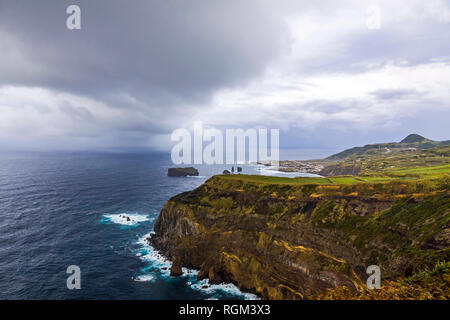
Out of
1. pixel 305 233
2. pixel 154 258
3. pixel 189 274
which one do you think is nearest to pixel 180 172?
pixel 154 258

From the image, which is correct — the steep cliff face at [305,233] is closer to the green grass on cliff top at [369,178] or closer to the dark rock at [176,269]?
the dark rock at [176,269]

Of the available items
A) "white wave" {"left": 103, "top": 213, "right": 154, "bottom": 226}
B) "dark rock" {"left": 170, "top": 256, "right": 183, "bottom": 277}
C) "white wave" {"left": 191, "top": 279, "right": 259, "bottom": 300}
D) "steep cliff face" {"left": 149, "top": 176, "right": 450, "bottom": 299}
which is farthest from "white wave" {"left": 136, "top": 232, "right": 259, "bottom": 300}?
"white wave" {"left": 103, "top": 213, "right": 154, "bottom": 226}

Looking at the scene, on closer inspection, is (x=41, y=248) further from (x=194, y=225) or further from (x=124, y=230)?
(x=194, y=225)

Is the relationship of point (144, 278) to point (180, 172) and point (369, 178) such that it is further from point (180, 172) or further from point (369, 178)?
point (180, 172)

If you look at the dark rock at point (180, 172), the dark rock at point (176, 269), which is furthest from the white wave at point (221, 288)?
the dark rock at point (180, 172)

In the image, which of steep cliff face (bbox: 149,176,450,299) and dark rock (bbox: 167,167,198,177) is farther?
dark rock (bbox: 167,167,198,177)

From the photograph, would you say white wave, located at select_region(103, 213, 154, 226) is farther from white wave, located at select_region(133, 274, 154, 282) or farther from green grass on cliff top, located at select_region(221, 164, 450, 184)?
green grass on cliff top, located at select_region(221, 164, 450, 184)
